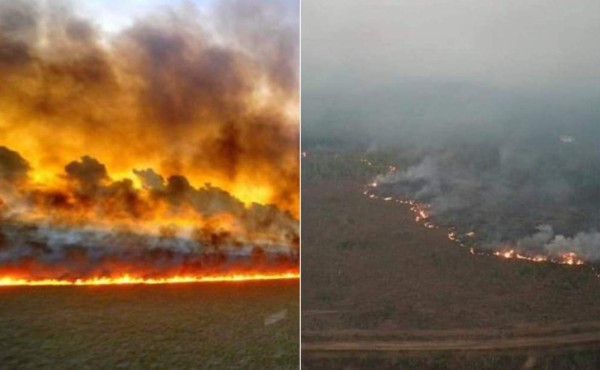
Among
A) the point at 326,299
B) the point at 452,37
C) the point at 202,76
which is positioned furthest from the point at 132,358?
the point at 452,37

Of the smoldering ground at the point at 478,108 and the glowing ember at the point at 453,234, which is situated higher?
the smoldering ground at the point at 478,108

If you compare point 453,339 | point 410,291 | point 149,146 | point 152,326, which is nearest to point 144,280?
point 152,326

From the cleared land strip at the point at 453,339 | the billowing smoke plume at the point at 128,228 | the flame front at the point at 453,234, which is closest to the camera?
the billowing smoke plume at the point at 128,228

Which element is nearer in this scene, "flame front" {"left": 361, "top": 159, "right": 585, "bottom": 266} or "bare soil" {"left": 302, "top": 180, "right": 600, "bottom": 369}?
"bare soil" {"left": 302, "top": 180, "right": 600, "bottom": 369}

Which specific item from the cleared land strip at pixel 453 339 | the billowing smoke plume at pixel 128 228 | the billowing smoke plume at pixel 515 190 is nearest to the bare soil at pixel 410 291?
the cleared land strip at pixel 453 339

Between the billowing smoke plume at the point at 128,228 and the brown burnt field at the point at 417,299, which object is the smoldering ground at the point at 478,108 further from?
the billowing smoke plume at the point at 128,228

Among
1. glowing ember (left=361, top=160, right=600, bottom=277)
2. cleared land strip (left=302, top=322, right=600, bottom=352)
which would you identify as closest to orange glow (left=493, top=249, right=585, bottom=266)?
glowing ember (left=361, top=160, right=600, bottom=277)

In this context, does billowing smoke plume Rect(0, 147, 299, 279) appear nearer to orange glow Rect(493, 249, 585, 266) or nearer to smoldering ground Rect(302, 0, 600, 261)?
smoldering ground Rect(302, 0, 600, 261)

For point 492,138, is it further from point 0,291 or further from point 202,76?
point 0,291
